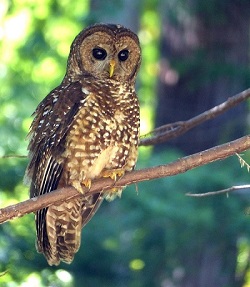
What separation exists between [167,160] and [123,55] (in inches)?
132

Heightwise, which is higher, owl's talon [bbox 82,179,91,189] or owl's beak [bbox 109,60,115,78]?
owl's beak [bbox 109,60,115,78]

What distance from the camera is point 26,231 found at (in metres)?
9.02

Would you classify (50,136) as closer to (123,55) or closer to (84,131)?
(84,131)

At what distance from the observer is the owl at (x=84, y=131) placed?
5.85m

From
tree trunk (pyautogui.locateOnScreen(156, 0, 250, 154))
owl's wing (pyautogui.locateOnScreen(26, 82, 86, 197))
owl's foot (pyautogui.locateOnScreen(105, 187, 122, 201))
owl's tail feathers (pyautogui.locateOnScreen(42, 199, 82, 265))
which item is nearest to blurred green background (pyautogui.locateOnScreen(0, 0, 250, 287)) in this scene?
tree trunk (pyautogui.locateOnScreen(156, 0, 250, 154))

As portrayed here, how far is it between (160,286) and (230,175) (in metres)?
1.50

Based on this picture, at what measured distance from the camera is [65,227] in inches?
244

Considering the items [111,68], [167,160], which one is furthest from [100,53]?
[167,160]

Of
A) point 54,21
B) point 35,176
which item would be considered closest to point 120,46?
point 35,176

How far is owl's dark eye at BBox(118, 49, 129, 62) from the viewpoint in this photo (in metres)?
6.30

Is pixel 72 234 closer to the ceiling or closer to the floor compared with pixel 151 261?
closer to the floor

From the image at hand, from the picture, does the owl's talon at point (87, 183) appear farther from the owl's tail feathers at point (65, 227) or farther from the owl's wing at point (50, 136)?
the owl's tail feathers at point (65, 227)

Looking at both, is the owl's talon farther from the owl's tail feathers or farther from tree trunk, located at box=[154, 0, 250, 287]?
tree trunk, located at box=[154, 0, 250, 287]

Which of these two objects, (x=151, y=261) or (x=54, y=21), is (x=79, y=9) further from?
(x=151, y=261)
